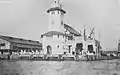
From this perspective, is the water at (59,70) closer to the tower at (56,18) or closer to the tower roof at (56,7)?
the tower at (56,18)

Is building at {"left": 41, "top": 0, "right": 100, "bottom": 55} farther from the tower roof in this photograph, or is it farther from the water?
the water

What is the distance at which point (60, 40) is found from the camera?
7230 mm

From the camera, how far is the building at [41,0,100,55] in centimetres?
701

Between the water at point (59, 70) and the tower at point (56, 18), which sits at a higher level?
the tower at point (56, 18)

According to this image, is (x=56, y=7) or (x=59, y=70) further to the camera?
(x=56, y=7)

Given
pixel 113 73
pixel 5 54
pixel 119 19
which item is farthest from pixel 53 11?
pixel 113 73

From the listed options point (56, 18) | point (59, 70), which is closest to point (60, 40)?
point (56, 18)

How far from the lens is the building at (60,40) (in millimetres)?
7010

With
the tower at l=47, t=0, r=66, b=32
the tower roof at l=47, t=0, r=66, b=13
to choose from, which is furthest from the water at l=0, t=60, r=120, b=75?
the tower roof at l=47, t=0, r=66, b=13

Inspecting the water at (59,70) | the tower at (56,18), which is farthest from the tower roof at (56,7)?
the water at (59,70)

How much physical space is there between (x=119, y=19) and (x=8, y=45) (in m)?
3.56

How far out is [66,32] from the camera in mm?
8055

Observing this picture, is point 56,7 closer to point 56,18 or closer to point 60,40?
point 56,18

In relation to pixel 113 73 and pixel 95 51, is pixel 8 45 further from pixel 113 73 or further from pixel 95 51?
pixel 113 73
